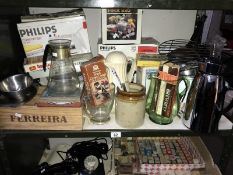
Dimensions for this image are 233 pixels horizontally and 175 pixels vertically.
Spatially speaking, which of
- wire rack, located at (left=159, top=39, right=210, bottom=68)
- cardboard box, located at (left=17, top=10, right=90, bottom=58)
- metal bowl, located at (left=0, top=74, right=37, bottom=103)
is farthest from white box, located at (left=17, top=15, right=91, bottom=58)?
wire rack, located at (left=159, top=39, right=210, bottom=68)

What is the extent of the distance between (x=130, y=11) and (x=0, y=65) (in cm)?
53

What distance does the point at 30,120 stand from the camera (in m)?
0.79

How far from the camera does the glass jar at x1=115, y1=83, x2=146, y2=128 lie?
0.77 meters

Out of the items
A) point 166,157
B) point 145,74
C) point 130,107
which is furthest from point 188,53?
point 166,157

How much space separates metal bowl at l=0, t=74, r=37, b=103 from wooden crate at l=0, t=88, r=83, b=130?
0.10ft

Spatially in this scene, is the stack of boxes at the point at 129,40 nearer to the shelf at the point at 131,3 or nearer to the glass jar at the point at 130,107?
the glass jar at the point at 130,107

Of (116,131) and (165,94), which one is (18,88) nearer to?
(116,131)

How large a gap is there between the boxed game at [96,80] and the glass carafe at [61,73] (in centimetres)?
8

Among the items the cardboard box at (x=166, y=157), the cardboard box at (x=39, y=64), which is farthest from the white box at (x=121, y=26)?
the cardboard box at (x=166, y=157)

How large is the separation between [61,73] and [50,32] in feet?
0.54

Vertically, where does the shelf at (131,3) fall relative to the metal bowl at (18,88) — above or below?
above

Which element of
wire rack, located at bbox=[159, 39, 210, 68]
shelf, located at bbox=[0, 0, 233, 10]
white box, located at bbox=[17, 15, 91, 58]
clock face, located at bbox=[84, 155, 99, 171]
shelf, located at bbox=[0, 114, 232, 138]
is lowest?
clock face, located at bbox=[84, 155, 99, 171]

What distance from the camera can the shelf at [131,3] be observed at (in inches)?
25.6

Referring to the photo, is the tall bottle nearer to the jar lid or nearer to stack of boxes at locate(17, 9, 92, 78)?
the jar lid
